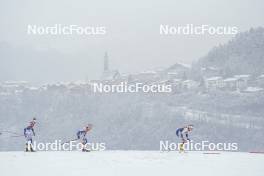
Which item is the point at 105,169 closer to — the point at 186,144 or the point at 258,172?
the point at 258,172

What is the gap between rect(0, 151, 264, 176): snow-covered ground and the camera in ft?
23.2

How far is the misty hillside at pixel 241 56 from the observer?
988 cm

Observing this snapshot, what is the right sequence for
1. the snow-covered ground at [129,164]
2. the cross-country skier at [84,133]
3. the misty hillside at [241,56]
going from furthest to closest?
the misty hillside at [241,56] → the cross-country skier at [84,133] → the snow-covered ground at [129,164]

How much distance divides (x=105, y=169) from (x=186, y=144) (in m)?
2.99

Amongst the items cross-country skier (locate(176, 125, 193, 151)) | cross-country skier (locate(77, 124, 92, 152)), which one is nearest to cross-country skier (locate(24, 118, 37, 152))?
cross-country skier (locate(77, 124, 92, 152))

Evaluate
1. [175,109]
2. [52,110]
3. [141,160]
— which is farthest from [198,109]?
[52,110]

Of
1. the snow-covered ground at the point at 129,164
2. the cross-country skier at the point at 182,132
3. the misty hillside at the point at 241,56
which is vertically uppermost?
the misty hillside at the point at 241,56

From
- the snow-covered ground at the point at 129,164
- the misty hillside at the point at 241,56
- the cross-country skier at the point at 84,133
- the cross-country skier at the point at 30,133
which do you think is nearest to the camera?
the snow-covered ground at the point at 129,164

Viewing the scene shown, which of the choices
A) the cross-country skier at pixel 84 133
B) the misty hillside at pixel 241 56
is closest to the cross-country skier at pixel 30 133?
the cross-country skier at pixel 84 133

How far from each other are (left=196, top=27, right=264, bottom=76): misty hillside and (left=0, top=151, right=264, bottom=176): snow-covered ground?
1.78 m

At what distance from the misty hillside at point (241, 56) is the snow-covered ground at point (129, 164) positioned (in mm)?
Answer: 1784

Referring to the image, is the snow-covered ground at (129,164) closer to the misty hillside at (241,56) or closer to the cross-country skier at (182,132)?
the cross-country skier at (182,132)

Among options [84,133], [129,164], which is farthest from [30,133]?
[129,164]

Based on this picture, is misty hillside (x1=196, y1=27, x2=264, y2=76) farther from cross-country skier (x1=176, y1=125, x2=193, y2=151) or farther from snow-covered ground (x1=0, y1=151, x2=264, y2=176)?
snow-covered ground (x1=0, y1=151, x2=264, y2=176)
